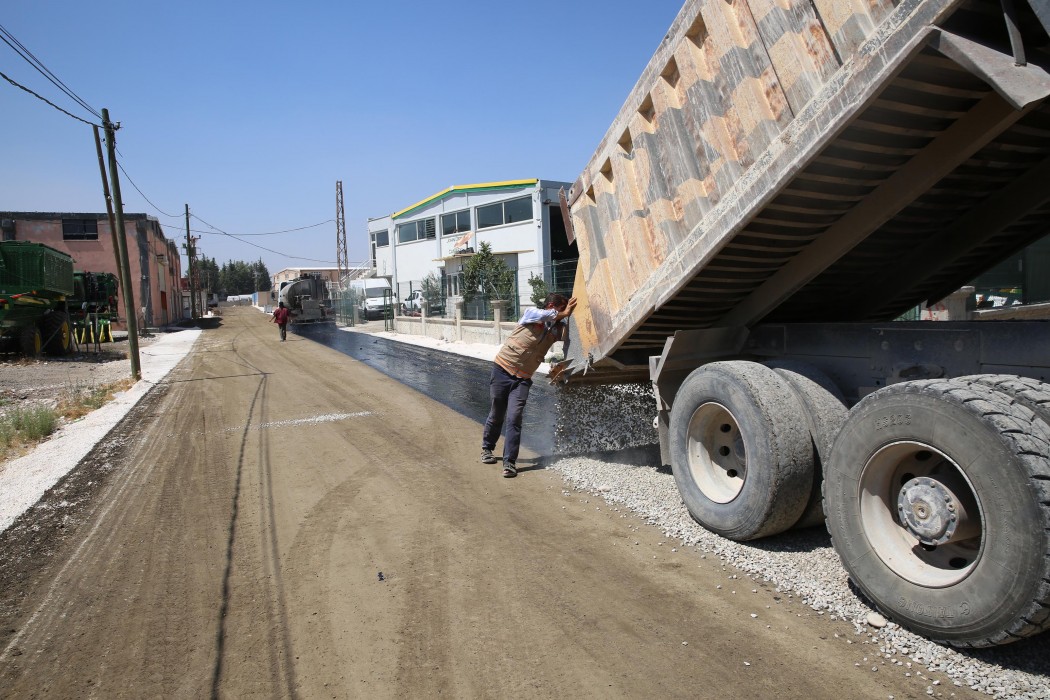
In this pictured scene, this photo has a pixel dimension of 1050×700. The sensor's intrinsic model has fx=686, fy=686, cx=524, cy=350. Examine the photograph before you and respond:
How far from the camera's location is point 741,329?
16.9ft

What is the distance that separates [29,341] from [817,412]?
20.0 meters

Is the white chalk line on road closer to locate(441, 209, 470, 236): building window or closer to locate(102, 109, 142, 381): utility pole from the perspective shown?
locate(102, 109, 142, 381): utility pole

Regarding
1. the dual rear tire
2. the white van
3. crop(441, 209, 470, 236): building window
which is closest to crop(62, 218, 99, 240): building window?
the white van

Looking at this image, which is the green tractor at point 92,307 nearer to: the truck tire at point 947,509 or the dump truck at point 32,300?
the dump truck at point 32,300

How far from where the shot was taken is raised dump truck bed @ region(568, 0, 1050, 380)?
2.96 metres

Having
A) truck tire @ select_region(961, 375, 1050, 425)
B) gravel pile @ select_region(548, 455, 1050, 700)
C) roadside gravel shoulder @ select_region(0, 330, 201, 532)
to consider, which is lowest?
roadside gravel shoulder @ select_region(0, 330, 201, 532)

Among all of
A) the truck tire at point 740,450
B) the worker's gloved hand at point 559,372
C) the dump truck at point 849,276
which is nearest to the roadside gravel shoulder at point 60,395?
the worker's gloved hand at point 559,372

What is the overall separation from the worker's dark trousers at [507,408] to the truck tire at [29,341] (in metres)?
16.6

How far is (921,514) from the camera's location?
3.06 m

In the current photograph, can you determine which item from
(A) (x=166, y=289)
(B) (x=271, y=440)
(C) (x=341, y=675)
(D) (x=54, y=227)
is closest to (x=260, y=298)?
(A) (x=166, y=289)

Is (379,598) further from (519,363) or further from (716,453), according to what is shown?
(519,363)

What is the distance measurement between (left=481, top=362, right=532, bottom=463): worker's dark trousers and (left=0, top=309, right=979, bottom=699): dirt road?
30 cm

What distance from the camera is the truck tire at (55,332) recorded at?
18.7 metres

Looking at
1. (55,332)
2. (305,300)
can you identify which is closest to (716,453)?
(55,332)
